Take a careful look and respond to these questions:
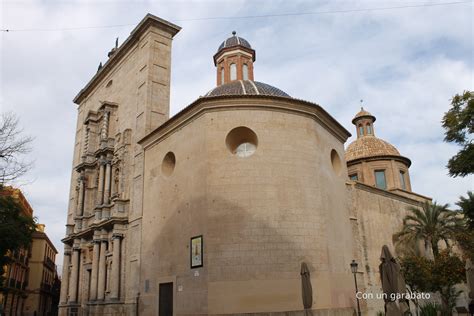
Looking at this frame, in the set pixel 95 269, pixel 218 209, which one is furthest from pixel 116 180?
pixel 218 209

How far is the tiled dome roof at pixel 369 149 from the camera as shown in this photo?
31281 millimetres

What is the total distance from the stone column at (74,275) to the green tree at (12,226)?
10.5 feet

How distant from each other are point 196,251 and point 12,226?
34.8 feet

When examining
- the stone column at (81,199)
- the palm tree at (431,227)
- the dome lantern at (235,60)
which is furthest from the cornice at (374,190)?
the stone column at (81,199)

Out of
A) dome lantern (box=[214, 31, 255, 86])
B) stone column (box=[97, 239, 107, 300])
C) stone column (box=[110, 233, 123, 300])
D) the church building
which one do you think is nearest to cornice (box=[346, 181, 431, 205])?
the church building

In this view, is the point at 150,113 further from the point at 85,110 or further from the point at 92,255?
the point at 85,110

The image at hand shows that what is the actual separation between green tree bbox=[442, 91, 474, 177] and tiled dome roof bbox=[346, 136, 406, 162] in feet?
51.9

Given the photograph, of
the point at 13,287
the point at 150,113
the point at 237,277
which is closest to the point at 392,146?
the point at 150,113

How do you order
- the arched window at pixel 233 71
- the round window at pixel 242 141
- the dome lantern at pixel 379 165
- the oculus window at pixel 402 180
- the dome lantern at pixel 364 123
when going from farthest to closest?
the dome lantern at pixel 364 123 < the oculus window at pixel 402 180 < the dome lantern at pixel 379 165 < the arched window at pixel 233 71 < the round window at pixel 242 141

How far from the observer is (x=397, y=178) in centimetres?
3033

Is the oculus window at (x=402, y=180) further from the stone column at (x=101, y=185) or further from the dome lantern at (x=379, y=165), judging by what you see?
the stone column at (x=101, y=185)

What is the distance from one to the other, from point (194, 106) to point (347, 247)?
8536mm

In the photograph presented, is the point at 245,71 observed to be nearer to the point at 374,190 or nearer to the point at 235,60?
the point at 235,60

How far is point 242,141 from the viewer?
16.5m
